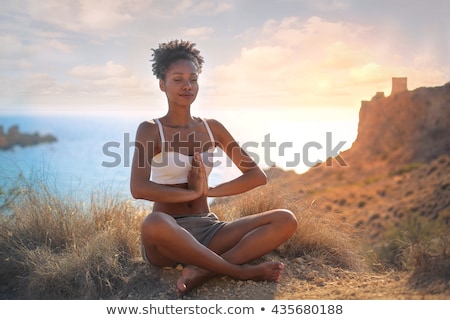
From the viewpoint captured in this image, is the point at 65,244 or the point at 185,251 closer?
the point at 185,251

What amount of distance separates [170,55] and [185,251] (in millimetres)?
1442

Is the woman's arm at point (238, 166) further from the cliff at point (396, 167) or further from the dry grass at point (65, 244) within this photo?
the cliff at point (396, 167)

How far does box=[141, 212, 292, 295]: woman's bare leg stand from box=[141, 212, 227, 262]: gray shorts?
0.67 feet

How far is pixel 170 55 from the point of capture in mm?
3818

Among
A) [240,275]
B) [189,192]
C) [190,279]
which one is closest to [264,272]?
[240,275]

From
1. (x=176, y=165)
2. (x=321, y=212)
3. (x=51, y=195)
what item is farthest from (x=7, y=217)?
(x=321, y=212)

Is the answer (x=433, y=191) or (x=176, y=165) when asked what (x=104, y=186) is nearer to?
(x=176, y=165)

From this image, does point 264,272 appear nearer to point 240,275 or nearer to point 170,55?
point 240,275

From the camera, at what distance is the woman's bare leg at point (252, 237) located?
360cm

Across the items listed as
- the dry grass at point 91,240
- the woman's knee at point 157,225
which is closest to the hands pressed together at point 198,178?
the woman's knee at point 157,225

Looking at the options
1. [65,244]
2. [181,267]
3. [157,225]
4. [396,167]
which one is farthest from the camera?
[396,167]

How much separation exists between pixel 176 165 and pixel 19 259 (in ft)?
5.32

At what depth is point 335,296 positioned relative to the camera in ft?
11.4
